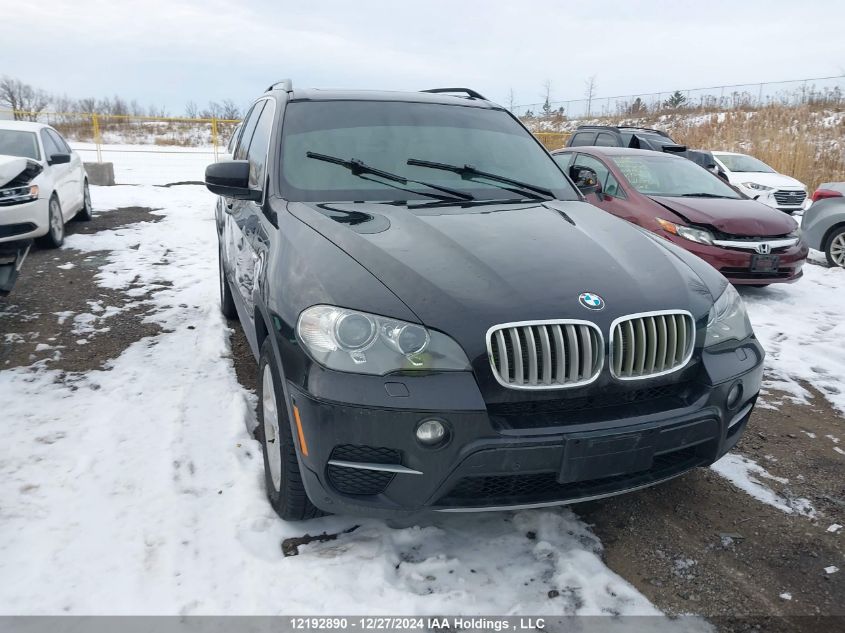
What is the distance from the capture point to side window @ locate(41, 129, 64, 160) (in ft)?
27.6

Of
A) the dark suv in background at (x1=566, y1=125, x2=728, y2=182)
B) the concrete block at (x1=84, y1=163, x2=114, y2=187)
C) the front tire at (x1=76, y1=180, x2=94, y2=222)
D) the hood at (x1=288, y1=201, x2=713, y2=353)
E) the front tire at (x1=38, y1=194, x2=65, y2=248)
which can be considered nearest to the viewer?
the hood at (x1=288, y1=201, x2=713, y2=353)

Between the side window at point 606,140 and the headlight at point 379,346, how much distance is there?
13221 mm

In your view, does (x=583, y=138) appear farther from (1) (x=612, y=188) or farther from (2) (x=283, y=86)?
(2) (x=283, y=86)

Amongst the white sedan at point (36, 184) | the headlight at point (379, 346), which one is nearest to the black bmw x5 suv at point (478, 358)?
the headlight at point (379, 346)

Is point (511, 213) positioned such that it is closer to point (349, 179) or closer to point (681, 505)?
point (349, 179)

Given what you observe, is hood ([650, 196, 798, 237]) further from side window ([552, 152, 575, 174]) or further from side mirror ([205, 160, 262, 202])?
side mirror ([205, 160, 262, 202])

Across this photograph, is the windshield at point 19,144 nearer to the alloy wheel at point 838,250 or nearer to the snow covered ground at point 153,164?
the snow covered ground at point 153,164

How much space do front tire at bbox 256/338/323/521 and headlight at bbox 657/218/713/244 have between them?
Answer: 5183 mm

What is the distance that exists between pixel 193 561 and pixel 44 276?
5.40m

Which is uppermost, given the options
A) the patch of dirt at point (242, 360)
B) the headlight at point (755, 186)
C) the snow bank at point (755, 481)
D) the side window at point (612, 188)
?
the side window at point (612, 188)

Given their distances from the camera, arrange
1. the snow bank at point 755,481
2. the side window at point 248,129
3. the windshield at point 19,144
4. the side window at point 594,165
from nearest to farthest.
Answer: the snow bank at point 755,481 < the side window at point 248,129 < the side window at point 594,165 < the windshield at point 19,144

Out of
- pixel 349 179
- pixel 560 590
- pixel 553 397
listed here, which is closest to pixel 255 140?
pixel 349 179

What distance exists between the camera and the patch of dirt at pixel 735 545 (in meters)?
2.21

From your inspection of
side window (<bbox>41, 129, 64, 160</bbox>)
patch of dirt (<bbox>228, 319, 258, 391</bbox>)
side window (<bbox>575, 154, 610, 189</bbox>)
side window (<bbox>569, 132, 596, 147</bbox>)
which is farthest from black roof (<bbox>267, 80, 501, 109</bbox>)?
side window (<bbox>569, 132, 596, 147</bbox>)
